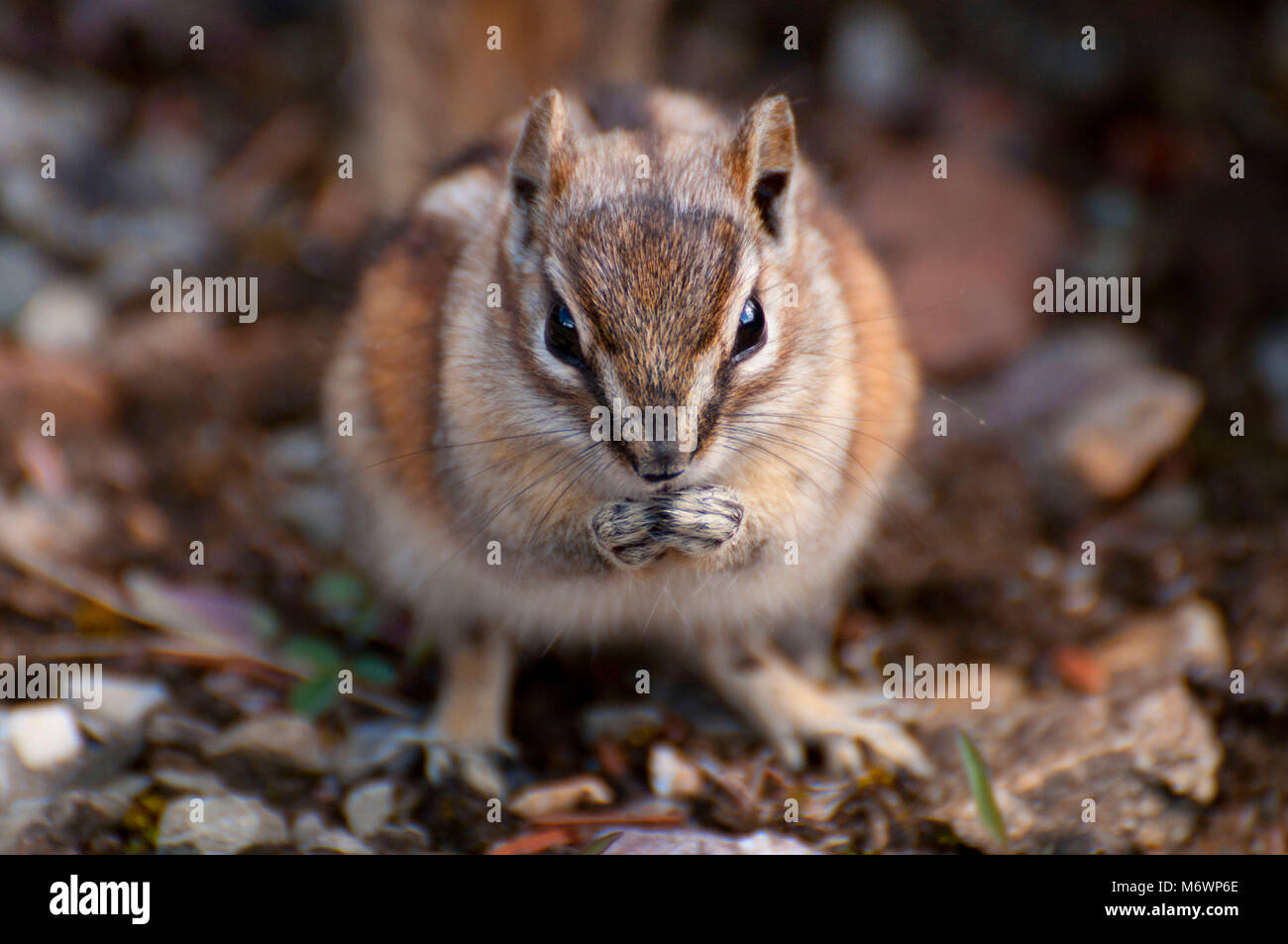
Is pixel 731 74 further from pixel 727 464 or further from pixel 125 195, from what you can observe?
pixel 727 464

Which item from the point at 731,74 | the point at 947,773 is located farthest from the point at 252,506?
the point at 731,74

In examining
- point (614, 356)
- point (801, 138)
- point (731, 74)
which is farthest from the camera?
point (731, 74)
